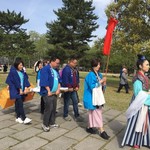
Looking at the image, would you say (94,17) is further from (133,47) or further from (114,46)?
(133,47)

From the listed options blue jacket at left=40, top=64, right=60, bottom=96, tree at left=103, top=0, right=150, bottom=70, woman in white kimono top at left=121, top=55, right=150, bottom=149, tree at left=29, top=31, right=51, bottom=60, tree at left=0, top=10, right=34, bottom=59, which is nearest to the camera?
woman in white kimono top at left=121, top=55, right=150, bottom=149

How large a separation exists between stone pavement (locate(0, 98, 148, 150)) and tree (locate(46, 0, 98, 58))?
2528cm

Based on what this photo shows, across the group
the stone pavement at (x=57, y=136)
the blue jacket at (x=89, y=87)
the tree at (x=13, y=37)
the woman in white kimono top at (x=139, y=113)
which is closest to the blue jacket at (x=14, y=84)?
the stone pavement at (x=57, y=136)

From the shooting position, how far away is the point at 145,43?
17.7 metres

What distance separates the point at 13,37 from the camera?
29922 millimetres

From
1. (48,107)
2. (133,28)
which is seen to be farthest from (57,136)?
(133,28)

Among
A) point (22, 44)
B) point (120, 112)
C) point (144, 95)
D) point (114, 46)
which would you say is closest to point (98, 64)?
point (144, 95)

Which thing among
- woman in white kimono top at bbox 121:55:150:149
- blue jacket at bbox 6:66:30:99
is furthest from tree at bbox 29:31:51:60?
woman in white kimono top at bbox 121:55:150:149

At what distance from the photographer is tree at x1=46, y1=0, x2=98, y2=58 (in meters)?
31.9

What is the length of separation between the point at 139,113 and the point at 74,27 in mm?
28791

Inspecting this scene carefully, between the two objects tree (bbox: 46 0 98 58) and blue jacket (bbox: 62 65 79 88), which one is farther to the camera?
tree (bbox: 46 0 98 58)

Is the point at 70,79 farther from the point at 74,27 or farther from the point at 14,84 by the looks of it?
the point at 74,27

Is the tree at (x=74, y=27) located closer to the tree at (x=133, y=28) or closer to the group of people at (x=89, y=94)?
the tree at (x=133, y=28)

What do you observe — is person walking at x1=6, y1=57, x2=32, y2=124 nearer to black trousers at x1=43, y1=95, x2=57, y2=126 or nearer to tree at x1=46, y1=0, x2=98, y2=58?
black trousers at x1=43, y1=95, x2=57, y2=126
